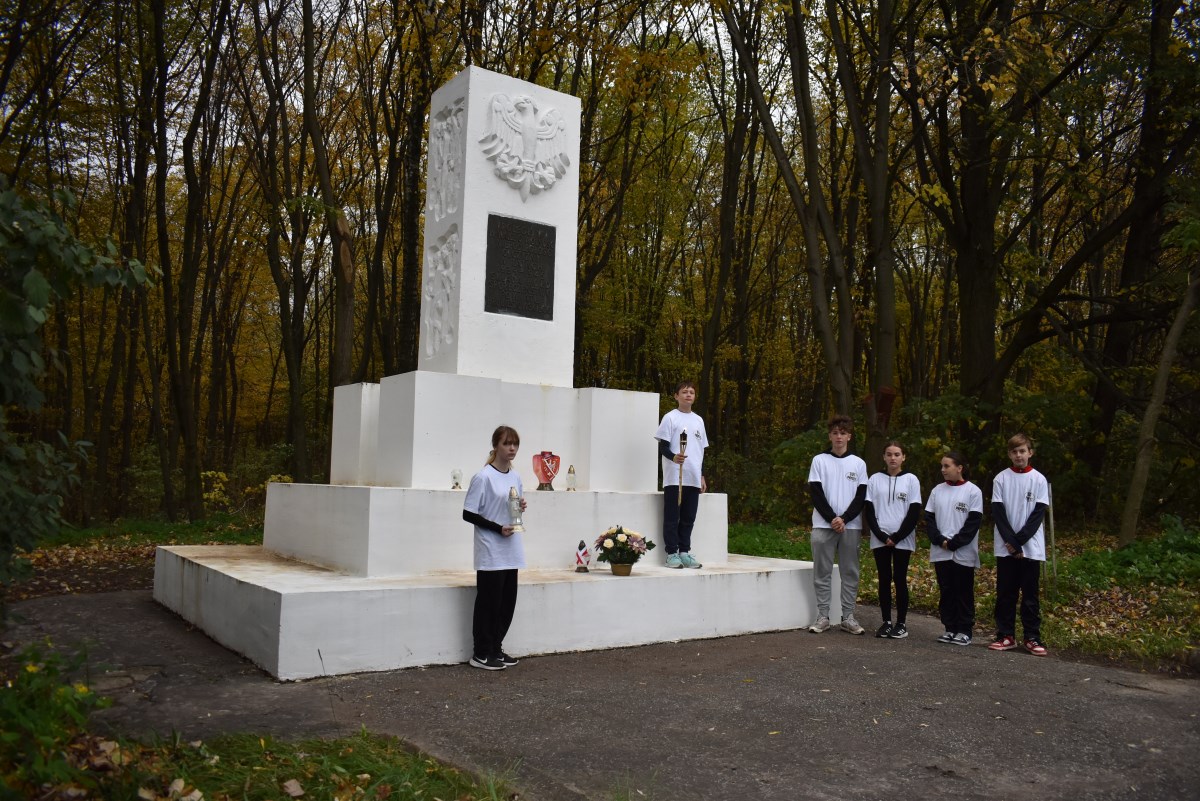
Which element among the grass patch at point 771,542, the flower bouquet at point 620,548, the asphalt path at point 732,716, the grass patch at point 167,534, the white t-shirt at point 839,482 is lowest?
the asphalt path at point 732,716

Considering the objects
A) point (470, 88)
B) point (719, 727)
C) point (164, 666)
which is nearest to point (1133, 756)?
point (719, 727)

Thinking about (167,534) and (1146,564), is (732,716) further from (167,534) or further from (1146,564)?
(167,534)

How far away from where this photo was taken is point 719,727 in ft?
16.5

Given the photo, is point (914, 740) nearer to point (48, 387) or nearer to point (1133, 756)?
point (1133, 756)

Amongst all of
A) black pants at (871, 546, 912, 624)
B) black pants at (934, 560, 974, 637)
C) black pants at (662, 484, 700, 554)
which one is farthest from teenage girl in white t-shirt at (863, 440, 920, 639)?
black pants at (662, 484, 700, 554)

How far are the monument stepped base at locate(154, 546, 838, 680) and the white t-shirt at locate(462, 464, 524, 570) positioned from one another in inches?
18.0

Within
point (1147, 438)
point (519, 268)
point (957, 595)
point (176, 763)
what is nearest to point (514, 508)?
point (176, 763)

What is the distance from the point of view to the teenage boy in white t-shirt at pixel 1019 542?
719cm

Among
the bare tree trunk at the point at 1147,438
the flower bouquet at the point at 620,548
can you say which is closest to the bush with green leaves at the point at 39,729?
the flower bouquet at the point at 620,548

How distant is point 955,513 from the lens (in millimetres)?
7598

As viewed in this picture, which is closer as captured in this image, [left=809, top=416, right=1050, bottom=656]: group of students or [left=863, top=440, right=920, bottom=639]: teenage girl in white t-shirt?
[left=809, top=416, right=1050, bottom=656]: group of students

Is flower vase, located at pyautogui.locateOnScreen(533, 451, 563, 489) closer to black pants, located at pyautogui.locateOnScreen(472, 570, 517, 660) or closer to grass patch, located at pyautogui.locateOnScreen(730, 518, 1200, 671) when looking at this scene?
black pants, located at pyautogui.locateOnScreen(472, 570, 517, 660)

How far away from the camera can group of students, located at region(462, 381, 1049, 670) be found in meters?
6.49

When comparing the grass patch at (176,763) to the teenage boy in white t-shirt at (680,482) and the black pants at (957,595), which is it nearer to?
the teenage boy in white t-shirt at (680,482)
